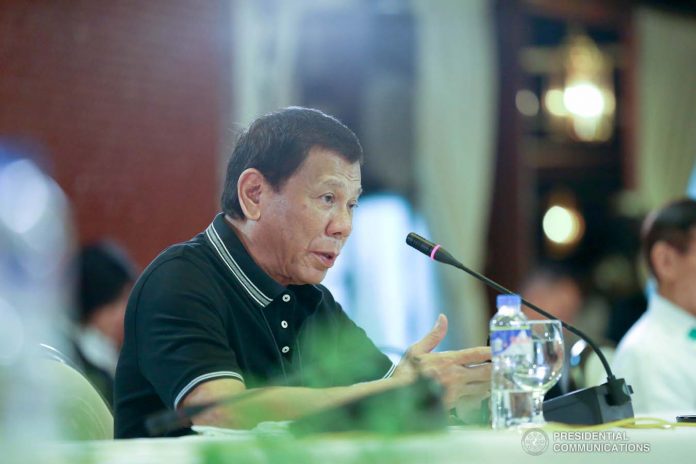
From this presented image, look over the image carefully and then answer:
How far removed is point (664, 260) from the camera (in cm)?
362

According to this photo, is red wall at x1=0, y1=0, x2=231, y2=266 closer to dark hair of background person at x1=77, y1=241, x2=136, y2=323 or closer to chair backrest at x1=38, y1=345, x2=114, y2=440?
dark hair of background person at x1=77, y1=241, x2=136, y2=323

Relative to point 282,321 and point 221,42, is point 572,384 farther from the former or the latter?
point 221,42

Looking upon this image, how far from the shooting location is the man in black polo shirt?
1.85m

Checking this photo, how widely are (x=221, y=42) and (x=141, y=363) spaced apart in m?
3.66

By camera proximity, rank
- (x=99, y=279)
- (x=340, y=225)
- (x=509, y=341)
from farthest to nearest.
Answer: (x=99, y=279) < (x=340, y=225) < (x=509, y=341)

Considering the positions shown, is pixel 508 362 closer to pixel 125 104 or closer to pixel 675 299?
pixel 675 299

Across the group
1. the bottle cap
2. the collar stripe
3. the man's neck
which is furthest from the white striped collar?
the man's neck

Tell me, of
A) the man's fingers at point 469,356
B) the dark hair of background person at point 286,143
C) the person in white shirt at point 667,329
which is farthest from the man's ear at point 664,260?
the man's fingers at point 469,356

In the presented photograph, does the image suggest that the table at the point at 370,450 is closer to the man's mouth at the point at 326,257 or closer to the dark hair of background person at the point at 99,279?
the man's mouth at the point at 326,257

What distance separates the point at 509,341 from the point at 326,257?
0.60 metres

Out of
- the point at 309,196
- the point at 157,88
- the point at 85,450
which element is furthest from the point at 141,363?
the point at 157,88

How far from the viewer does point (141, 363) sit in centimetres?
197

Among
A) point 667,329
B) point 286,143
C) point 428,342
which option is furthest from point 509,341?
point 667,329

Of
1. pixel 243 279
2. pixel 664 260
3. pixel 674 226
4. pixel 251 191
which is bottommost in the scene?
pixel 664 260
